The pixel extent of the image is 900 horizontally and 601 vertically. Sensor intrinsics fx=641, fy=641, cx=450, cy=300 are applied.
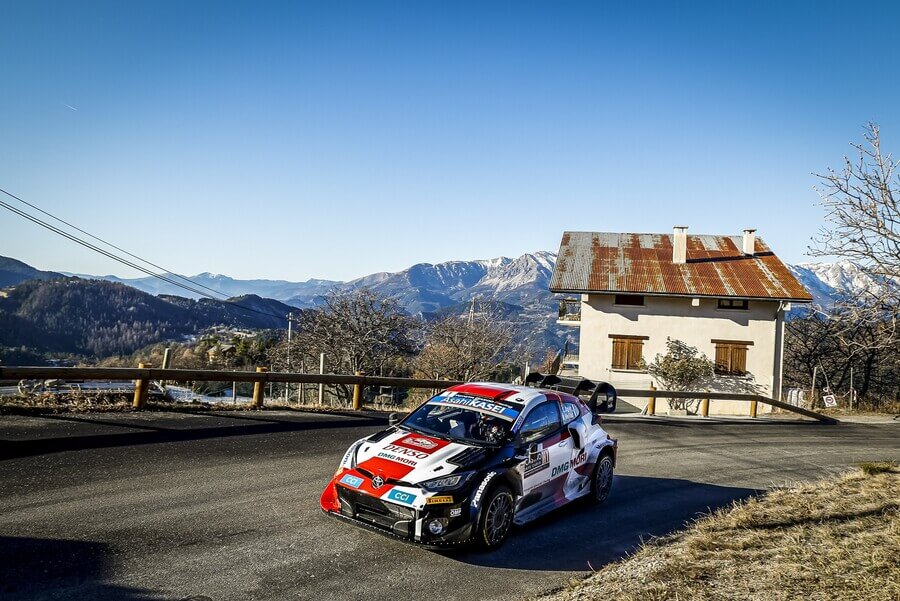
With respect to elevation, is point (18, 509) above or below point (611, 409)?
below

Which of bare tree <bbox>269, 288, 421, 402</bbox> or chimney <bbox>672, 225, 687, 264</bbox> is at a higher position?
chimney <bbox>672, 225, 687, 264</bbox>

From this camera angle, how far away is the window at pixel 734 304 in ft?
109

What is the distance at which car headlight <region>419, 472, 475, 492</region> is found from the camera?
642cm

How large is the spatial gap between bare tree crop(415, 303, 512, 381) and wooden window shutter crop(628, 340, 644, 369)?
41.1 ft

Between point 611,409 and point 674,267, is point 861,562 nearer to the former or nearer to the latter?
point 611,409

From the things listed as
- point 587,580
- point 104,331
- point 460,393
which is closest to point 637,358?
point 460,393

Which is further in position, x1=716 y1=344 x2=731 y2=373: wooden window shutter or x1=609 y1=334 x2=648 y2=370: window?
x1=609 y1=334 x2=648 y2=370: window

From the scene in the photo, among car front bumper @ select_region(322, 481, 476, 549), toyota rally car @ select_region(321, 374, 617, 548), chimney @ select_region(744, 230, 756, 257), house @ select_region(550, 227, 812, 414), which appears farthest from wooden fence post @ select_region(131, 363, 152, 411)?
chimney @ select_region(744, 230, 756, 257)

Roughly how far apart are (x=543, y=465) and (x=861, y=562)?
3345 millimetres

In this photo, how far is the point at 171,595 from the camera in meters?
5.03

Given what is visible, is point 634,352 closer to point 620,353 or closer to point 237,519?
point 620,353

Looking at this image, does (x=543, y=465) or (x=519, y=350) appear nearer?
(x=543, y=465)

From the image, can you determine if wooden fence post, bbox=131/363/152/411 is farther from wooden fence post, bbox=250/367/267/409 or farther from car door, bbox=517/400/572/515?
car door, bbox=517/400/572/515

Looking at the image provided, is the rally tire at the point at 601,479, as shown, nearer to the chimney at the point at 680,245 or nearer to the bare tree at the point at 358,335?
the chimney at the point at 680,245
